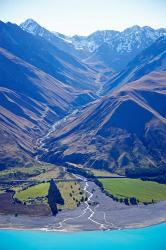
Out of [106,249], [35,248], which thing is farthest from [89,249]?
[35,248]

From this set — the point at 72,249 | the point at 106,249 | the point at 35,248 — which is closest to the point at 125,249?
the point at 106,249

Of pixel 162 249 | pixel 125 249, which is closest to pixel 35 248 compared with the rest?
pixel 125 249

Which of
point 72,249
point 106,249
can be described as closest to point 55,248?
point 72,249

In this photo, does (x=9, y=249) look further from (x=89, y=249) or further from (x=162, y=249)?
(x=162, y=249)

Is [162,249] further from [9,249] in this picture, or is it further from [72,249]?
[9,249]

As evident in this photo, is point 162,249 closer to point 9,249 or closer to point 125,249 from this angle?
point 125,249

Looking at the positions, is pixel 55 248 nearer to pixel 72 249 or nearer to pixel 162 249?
pixel 72 249
